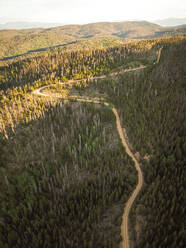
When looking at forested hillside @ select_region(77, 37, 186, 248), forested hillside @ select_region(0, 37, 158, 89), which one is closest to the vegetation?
forested hillside @ select_region(77, 37, 186, 248)

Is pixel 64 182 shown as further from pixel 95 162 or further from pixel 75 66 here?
pixel 75 66

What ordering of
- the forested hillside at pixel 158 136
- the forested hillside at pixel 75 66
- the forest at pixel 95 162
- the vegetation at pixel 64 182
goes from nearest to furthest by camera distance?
the forested hillside at pixel 158 136
the forest at pixel 95 162
the vegetation at pixel 64 182
the forested hillside at pixel 75 66

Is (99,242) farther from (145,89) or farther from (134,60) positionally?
(134,60)

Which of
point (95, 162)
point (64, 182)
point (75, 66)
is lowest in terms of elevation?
point (64, 182)

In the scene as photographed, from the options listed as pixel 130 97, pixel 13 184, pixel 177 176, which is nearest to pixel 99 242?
pixel 177 176

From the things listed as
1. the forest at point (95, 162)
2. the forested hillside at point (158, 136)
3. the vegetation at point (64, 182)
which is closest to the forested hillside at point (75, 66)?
the forest at point (95, 162)

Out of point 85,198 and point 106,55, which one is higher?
point 106,55

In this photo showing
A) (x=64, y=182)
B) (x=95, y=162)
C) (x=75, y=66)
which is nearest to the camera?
(x=64, y=182)

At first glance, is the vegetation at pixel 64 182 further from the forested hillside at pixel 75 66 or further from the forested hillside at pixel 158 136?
the forested hillside at pixel 75 66

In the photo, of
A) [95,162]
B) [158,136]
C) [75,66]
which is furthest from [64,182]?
[75,66]
